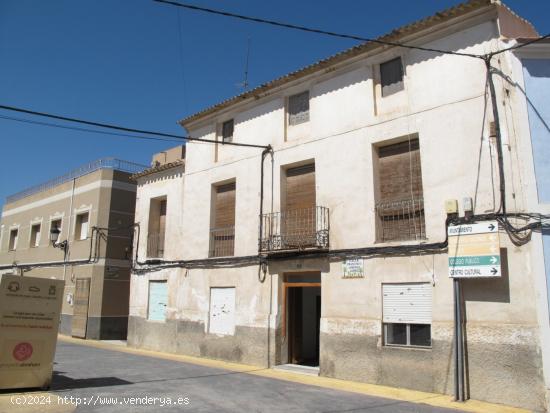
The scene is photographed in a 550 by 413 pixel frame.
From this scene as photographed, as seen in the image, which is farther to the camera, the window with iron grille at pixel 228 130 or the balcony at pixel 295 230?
the window with iron grille at pixel 228 130

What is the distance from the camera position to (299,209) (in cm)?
1226

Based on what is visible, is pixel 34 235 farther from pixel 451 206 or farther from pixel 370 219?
pixel 451 206

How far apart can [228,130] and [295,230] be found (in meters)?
4.42

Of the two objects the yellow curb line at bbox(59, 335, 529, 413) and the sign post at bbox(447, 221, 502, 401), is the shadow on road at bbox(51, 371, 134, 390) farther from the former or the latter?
the sign post at bbox(447, 221, 502, 401)

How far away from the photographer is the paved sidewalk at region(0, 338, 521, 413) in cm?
752

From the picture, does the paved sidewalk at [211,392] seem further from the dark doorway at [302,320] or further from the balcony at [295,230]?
the balcony at [295,230]

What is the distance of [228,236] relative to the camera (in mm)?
14094

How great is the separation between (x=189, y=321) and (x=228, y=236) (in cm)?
287

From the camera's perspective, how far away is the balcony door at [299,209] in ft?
38.6

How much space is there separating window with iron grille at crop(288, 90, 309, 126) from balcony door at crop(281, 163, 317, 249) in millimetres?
1294

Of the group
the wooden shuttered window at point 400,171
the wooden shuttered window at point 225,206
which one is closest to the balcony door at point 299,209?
the wooden shuttered window at point 400,171

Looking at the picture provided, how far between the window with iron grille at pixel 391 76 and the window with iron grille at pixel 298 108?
2.28m

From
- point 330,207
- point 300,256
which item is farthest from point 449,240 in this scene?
point 300,256

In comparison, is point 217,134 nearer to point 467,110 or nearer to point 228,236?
point 228,236
